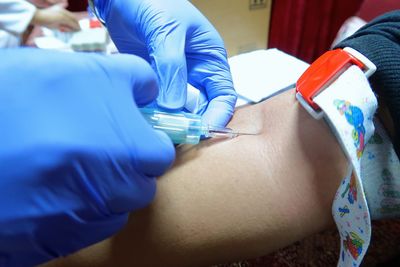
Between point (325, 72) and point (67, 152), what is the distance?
0.44m

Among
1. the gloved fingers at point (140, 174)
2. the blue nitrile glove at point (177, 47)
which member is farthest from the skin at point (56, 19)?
the gloved fingers at point (140, 174)

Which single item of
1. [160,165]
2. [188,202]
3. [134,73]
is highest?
[134,73]

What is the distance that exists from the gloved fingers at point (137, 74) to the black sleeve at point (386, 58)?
0.37 m

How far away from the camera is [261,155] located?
69 cm

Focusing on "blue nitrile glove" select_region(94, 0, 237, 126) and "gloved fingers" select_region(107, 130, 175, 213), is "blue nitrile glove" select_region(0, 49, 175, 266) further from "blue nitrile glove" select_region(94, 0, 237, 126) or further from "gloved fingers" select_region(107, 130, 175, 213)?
"blue nitrile glove" select_region(94, 0, 237, 126)

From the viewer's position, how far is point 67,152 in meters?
0.46

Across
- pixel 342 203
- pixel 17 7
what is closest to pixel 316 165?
pixel 342 203

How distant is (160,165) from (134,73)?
162 millimetres

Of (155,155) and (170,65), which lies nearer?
(155,155)

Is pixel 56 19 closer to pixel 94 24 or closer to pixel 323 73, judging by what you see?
pixel 94 24

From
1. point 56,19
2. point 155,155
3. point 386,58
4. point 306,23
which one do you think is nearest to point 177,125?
point 155,155

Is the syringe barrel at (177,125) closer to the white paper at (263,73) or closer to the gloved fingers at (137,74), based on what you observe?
the gloved fingers at (137,74)

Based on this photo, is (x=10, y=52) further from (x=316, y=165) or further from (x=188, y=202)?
(x=316, y=165)

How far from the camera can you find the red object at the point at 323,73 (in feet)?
1.90
